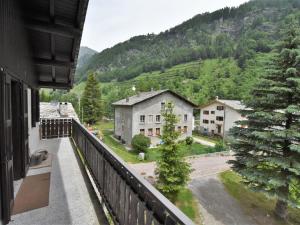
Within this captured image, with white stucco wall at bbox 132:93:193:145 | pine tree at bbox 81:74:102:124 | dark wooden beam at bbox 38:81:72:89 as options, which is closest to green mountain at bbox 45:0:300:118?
pine tree at bbox 81:74:102:124

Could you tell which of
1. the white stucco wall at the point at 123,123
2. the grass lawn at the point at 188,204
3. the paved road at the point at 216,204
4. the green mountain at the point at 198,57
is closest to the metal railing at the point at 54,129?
the grass lawn at the point at 188,204

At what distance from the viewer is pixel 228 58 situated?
245ft

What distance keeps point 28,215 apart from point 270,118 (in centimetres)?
940

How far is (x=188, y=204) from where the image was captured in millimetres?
9586

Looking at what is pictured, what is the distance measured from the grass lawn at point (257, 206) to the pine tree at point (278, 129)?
579 millimetres

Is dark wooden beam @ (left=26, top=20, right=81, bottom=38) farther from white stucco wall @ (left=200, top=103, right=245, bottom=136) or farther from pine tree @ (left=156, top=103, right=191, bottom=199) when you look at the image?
white stucco wall @ (left=200, top=103, right=245, bottom=136)

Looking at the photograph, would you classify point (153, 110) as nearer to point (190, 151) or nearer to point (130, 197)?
point (190, 151)

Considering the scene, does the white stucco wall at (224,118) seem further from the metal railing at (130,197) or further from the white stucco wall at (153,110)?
the metal railing at (130,197)

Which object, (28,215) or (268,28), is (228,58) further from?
(28,215)

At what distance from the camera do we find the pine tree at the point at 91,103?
3197cm

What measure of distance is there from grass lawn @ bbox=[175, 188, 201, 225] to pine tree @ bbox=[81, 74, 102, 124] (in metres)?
25.0

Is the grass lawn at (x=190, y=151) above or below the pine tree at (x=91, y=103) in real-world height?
below

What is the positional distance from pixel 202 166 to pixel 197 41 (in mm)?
101111

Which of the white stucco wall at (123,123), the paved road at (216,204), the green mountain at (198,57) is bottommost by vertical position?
the paved road at (216,204)
